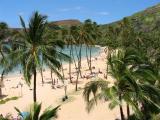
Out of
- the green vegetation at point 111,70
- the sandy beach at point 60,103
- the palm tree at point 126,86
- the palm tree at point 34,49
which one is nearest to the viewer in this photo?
the palm tree at point 126,86

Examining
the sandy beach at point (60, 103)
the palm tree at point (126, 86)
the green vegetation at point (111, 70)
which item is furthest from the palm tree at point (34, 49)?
the sandy beach at point (60, 103)

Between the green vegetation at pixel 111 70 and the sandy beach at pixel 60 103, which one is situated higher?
the green vegetation at pixel 111 70

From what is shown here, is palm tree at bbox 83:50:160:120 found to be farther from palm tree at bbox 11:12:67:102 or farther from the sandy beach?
the sandy beach

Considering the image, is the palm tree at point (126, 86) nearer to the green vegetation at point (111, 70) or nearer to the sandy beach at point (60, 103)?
the green vegetation at point (111, 70)

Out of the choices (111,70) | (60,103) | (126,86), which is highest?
(111,70)

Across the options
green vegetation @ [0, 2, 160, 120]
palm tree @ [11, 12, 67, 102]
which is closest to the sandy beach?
green vegetation @ [0, 2, 160, 120]

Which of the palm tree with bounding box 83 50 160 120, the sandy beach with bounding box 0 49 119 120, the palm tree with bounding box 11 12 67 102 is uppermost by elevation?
the palm tree with bounding box 11 12 67 102

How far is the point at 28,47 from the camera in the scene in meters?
30.0

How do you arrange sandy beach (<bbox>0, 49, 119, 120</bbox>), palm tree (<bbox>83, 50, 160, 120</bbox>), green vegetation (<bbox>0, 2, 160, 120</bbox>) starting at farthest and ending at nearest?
1. sandy beach (<bbox>0, 49, 119, 120</bbox>)
2. green vegetation (<bbox>0, 2, 160, 120</bbox>)
3. palm tree (<bbox>83, 50, 160, 120</bbox>)

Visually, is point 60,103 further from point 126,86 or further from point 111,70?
point 126,86

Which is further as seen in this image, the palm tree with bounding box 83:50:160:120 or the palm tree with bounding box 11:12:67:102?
the palm tree with bounding box 11:12:67:102

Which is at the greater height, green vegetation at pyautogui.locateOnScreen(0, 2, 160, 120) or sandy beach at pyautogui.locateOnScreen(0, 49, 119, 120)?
green vegetation at pyautogui.locateOnScreen(0, 2, 160, 120)

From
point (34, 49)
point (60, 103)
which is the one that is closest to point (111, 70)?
point (34, 49)

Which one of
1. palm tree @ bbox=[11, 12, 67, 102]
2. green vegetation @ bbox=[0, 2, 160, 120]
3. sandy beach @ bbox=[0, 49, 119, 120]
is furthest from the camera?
sandy beach @ bbox=[0, 49, 119, 120]
